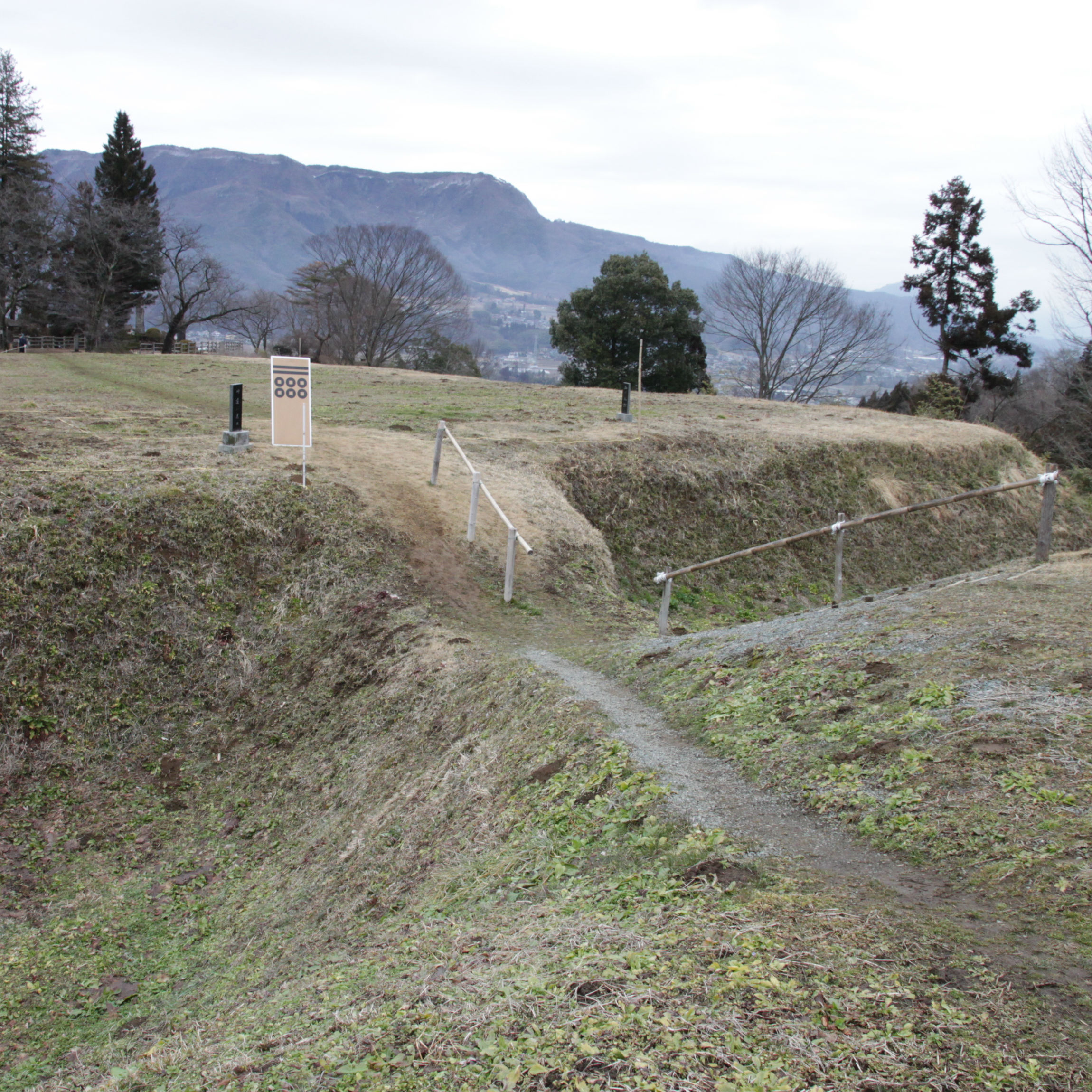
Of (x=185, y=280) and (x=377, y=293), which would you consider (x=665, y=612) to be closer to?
(x=185, y=280)

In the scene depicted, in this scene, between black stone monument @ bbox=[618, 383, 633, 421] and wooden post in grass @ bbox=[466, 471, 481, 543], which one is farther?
black stone monument @ bbox=[618, 383, 633, 421]

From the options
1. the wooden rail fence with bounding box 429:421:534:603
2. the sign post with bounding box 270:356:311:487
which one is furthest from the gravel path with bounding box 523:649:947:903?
the sign post with bounding box 270:356:311:487

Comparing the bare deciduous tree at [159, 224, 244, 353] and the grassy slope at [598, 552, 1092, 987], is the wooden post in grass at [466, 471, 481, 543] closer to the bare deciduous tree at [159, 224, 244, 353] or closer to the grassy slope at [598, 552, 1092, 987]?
the grassy slope at [598, 552, 1092, 987]

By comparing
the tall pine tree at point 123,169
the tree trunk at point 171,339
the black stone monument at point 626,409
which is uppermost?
the tall pine tree at point 123,169

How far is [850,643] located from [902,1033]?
15.3 feet

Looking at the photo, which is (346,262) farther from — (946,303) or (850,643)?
(850,643)

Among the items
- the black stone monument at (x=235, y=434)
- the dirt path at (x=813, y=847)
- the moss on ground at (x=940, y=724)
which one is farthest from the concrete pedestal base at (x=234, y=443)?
the dirt path at (x=813, y=847)

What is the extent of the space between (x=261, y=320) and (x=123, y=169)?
21733mm

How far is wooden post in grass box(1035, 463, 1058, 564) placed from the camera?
30.1 feet

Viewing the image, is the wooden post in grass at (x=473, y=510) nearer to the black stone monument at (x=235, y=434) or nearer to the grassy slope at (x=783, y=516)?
the grassy slope at (x=783, y=516)

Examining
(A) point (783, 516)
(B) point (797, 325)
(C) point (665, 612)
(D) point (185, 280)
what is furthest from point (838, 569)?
(D) point (185, 280)

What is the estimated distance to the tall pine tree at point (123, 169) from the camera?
4984cm

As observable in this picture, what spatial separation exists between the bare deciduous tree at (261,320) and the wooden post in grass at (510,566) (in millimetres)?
56195

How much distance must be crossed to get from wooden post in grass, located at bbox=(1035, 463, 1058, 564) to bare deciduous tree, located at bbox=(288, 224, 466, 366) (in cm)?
4832
